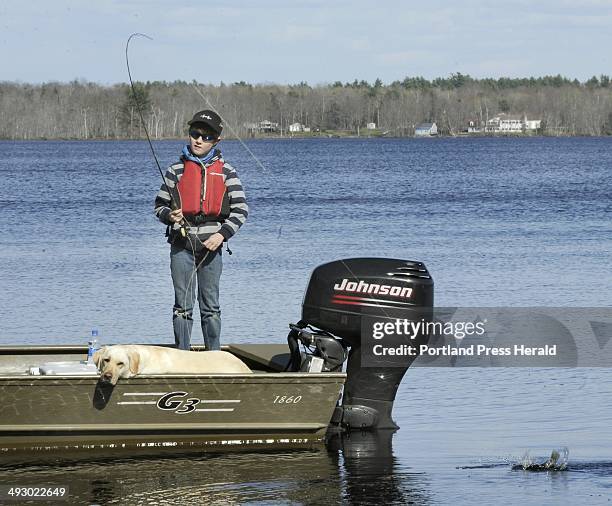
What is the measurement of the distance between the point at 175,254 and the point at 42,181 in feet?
191

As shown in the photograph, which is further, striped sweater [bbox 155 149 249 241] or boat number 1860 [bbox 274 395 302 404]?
striped sweater [bbox 155 149 249 241]

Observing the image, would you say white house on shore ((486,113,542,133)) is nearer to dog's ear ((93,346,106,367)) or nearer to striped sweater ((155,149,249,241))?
striped sweater ((155,149,249,241))

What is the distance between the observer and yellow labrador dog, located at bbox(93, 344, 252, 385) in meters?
9.27

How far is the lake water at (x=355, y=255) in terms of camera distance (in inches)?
356

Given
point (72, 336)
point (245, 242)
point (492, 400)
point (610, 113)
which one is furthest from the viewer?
point (610, 113)

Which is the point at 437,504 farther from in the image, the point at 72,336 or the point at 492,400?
the point at 72,336

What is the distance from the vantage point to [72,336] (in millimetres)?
15469

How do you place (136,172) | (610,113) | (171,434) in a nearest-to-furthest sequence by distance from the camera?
(171,434) → (136,172) → (610,113)

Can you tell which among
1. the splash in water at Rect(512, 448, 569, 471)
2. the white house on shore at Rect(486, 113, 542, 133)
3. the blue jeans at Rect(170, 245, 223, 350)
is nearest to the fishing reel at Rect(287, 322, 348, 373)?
the blue jeans at Rect(170, 245, 223, 350)

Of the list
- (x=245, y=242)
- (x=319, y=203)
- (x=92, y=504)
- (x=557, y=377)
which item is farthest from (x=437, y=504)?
(x=319, y=203)

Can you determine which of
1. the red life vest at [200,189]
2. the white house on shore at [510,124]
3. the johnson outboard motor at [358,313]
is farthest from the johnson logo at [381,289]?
the white house on shore at [510,124]

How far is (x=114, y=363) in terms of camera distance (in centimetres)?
926

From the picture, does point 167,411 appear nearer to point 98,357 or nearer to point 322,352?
point 98,357

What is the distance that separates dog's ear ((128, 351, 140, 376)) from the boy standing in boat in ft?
2.65
